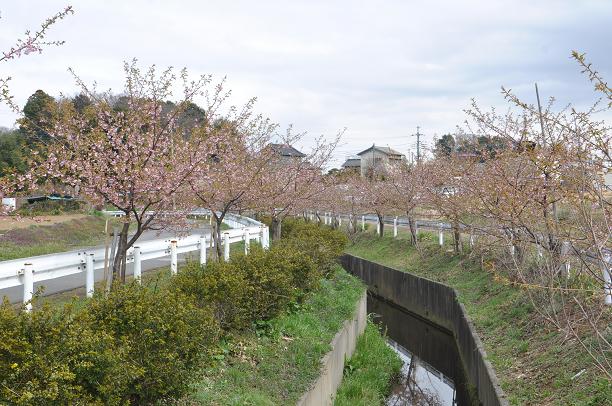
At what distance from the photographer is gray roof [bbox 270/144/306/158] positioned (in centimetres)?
1733

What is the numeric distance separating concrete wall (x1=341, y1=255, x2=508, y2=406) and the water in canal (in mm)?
330

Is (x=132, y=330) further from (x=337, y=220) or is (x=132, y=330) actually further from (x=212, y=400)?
(x=337, y=220)

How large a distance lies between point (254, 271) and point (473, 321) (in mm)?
5505

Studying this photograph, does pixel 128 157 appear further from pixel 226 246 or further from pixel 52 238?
pixel 52 238

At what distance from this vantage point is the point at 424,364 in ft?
45.8

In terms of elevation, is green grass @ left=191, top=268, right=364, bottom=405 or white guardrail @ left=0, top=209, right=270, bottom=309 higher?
white guardrail @ left=0, top=209, right=270, bottom=309

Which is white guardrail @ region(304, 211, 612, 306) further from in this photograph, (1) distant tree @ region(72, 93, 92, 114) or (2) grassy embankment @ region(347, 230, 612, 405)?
(1) distant tree @ region(72, 93, 92, 114)

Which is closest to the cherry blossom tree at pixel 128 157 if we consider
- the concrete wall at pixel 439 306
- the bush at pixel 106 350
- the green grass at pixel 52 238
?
the bush at pixel 106 350

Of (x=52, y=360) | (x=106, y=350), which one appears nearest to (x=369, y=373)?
(x=106, y=350)

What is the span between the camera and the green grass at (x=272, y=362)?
19.6 feet

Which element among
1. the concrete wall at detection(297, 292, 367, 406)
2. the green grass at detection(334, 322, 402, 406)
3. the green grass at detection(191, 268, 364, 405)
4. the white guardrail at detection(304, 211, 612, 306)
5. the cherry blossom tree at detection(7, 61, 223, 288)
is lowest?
the green grass at detection(334, 322, 402, 406)

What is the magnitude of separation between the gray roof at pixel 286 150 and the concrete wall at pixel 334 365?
575 cm

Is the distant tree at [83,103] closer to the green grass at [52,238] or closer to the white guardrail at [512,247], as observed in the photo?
the green grass at [52,238]

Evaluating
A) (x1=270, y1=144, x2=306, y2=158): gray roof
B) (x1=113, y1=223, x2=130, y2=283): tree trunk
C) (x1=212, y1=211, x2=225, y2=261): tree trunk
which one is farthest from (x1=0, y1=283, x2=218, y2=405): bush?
(x1=270, y1=144, x2=306, y2=158): gray roof
